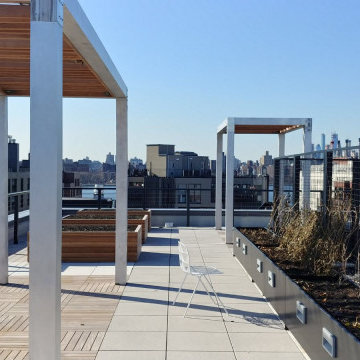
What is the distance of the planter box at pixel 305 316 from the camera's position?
3273 mm

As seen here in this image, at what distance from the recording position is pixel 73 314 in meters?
5.21

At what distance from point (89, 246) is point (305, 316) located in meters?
4.84

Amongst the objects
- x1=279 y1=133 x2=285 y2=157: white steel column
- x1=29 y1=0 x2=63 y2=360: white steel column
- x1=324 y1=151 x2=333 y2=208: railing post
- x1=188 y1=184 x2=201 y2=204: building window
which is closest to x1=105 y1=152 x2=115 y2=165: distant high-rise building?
x1=188 y1=184 x2=201 y2=204: building window

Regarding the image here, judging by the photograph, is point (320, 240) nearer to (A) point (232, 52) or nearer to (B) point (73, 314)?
(B) point (73, 314)

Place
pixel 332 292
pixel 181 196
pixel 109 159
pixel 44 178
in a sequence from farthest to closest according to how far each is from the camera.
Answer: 1. pixel 109 159
2. pixel 181 196
3. pixel 332 292
4. pixel 44 178

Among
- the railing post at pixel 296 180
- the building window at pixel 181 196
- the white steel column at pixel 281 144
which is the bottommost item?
the building window at pixel 181 196

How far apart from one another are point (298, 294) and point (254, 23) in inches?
277

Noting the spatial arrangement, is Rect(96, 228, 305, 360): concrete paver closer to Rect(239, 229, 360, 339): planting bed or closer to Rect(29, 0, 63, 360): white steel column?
Rect(239, 229, 360, 339): planting bed

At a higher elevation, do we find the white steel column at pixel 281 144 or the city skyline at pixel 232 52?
the city skyline at pixel 232 52

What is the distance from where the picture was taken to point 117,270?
21.7 ft

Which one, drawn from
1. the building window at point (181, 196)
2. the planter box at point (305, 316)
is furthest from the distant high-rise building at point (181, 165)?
the planter box at point (305, 316)

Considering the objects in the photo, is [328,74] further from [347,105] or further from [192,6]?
[192,6]

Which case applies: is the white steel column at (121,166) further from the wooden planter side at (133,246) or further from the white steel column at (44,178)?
the white steel column at (44,178)

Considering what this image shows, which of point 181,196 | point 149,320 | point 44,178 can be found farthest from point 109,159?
point 44,178
